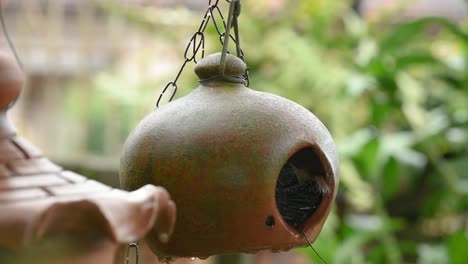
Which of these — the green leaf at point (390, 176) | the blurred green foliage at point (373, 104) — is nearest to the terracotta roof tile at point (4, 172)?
the blurred green foliage at point (373, 104)

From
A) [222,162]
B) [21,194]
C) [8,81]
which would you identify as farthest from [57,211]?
[222,162]

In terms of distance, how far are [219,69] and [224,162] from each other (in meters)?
0.16

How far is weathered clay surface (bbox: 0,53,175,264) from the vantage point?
638mm

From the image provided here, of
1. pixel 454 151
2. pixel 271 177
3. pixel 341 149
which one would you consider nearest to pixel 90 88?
pixel 341 149

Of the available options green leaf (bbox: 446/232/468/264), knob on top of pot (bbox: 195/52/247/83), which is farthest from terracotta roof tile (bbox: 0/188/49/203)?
green leaf (bbox: 446/232/468/264)

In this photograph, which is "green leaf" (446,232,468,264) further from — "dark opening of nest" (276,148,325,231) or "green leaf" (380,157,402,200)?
"dark opening of nest" (276,148,325,231)

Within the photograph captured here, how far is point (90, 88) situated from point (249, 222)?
221 centimetres

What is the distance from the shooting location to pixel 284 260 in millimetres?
3047

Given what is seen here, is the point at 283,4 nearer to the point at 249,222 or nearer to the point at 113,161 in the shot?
the point at 113,161

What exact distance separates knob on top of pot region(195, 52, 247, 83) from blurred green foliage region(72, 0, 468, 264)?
134 centimetres

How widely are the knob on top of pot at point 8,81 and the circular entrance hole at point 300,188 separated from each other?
1.54ft

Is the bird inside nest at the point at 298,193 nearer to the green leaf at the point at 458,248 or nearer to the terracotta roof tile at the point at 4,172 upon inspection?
the terracotta roof tile at the point at 4,172

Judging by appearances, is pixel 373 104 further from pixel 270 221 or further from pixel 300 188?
pixel 270 221

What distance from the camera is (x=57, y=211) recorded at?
0.65 m
